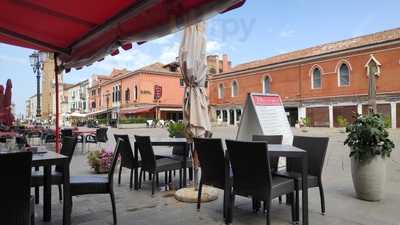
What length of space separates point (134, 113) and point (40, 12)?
42171mm

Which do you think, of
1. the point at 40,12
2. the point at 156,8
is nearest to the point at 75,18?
the point at 40,12

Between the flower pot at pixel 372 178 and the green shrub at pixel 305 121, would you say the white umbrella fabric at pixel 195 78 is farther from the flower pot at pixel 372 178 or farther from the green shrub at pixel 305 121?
the green shrub at pixel 305 121

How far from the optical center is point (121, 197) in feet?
16.7

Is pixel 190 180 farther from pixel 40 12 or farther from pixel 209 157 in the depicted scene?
pixel 40 12

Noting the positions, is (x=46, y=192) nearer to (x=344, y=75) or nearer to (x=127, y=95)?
(x=344, y=75)

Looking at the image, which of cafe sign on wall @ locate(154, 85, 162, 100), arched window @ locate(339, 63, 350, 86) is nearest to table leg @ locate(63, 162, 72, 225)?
arched window @ locate(339, 63, 350, 86)

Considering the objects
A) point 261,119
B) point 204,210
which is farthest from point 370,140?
point 204,210

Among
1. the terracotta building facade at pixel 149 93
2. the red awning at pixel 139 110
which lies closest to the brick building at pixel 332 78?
the terracotta building facade at pixel 149 93

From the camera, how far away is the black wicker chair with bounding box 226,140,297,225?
11.1 feet

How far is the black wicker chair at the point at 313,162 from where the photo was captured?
4.16 m

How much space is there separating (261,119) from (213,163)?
2.69m

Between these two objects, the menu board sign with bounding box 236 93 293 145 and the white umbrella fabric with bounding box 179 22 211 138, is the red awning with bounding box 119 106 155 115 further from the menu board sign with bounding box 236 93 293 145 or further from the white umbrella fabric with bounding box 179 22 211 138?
the white umbrella fabric with bounding box 179 22 211 138

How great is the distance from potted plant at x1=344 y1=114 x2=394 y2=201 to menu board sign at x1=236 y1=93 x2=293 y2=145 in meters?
1.92

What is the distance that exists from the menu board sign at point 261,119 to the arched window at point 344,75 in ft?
93.2
